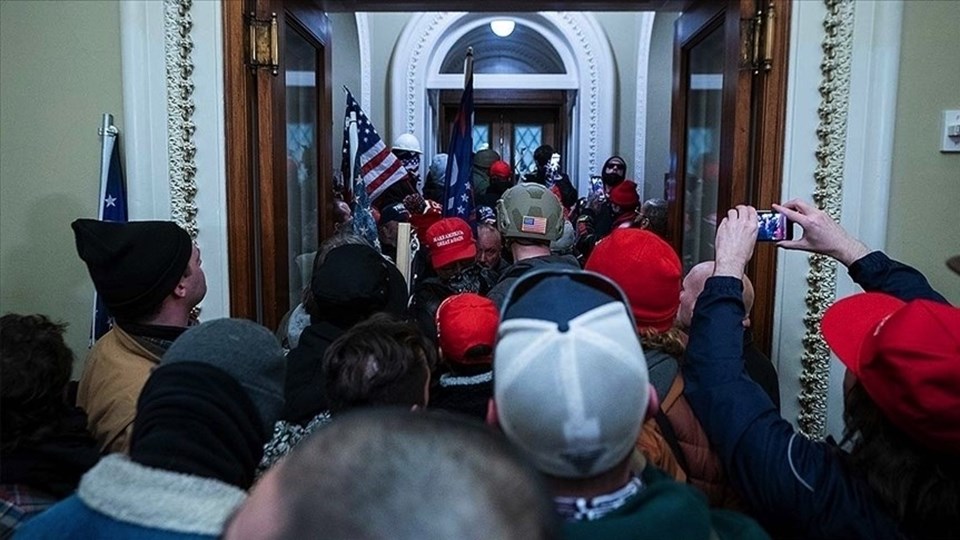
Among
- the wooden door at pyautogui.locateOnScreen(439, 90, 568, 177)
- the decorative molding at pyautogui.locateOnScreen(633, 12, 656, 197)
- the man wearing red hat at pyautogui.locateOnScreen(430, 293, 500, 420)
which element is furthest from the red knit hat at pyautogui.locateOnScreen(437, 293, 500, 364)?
the wooden door at pyautogui.locateOnScreen(439, 90, 568, 177)

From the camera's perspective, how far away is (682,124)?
101 inches

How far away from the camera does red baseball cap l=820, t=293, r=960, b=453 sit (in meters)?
0.84

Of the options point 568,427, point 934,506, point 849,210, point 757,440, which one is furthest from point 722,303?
point 849,210

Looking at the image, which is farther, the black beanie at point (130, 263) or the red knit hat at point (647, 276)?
the black beanie at point (130, 263)

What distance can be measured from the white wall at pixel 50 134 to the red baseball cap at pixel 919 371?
1.81 metres

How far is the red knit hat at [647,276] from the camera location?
1.30 metres

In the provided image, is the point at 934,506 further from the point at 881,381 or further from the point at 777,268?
the point at 777,268

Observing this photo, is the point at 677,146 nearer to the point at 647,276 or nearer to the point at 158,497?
the point at 647,276

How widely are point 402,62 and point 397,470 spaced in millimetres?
5900

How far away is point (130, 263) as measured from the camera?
1.51 meters

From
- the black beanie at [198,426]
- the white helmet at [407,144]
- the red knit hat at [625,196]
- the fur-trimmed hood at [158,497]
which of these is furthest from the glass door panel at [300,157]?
the white helmet at [407,144]

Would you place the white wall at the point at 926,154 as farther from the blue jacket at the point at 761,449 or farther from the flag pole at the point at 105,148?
the flag pole at the point at 105,148

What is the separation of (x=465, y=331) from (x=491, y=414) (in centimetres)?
66

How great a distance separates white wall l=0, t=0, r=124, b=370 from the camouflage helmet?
3.56 feet
